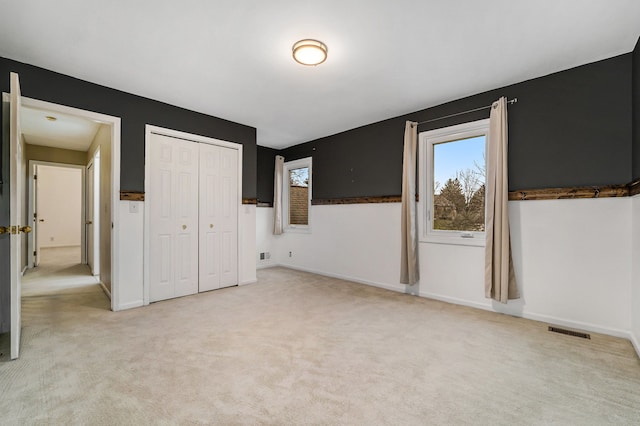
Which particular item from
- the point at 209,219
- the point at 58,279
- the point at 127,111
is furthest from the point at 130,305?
the point at 58,279

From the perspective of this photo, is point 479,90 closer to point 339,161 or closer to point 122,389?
point 339,161

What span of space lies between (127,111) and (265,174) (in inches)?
110

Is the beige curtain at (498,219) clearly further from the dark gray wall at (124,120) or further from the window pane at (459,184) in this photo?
the dark gray wall at (124,120)

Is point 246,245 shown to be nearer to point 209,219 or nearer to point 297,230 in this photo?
point 209,219

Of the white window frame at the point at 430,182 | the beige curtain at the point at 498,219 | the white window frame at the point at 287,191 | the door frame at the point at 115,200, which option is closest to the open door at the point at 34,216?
the door frame at the point at 115,200

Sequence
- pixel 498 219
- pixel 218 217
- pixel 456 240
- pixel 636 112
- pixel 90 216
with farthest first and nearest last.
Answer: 1. pixel 90 216
2. pixel 218 217
3. pixel 456 240
4. pixel 498 219
5. pixel 636 112

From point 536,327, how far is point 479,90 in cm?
258

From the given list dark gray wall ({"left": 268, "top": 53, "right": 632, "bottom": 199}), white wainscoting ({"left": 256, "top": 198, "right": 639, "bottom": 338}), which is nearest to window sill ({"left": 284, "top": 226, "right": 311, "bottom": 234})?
white wainscoting ({"left": 256, "top": 198, "right": 639, "bottom": 338})

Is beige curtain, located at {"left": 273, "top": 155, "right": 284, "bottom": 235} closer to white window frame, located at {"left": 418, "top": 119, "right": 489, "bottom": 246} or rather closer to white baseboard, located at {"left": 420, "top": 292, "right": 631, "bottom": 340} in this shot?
white window frame, located at {"left": 418, "top": 119, "right": 489, "bottom": 246}

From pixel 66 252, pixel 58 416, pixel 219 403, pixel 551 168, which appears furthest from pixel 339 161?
pixel 66 252

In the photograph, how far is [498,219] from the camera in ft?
9.96

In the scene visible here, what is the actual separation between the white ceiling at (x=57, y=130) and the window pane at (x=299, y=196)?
3312mm

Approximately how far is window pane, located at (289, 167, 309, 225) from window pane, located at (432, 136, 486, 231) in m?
2.64

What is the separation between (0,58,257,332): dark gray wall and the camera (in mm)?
2598
